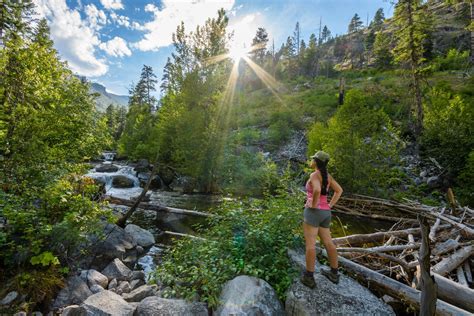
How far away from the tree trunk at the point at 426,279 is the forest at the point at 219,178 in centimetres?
5

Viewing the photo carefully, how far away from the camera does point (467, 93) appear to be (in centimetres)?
2436

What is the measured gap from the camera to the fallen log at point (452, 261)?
549cm

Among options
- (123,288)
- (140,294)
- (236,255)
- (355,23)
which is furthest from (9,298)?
(355,23)

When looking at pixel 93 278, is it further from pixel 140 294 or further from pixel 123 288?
pixel 140 294

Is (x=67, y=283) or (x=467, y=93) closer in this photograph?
(x=67, y=283)

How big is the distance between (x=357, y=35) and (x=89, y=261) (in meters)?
111

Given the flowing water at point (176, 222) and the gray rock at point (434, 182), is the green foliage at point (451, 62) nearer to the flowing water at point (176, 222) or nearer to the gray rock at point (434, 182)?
the gray rock at point (434, 182)

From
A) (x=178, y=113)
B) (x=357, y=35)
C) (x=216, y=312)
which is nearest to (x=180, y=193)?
(x=178, y=113)

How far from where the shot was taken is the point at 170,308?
4461mm

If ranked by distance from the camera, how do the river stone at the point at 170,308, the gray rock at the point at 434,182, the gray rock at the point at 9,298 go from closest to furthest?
the river stone at the point at 170,308 → the gray rock at the point at 9,298 → the gray rock at the point at 434,182

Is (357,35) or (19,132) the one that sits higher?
(357,35)

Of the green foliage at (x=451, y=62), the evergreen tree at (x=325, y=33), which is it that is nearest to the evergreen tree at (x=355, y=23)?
the evergreen tree at (x=325, y=33)

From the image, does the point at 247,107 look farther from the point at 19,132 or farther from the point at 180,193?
Result: the point at 19,132

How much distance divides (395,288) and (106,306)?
18.5 feet
